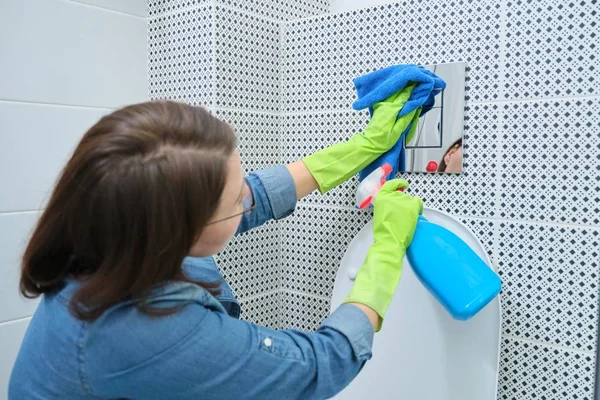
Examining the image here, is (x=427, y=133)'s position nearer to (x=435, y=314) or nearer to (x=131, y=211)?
(x=435, y=314)

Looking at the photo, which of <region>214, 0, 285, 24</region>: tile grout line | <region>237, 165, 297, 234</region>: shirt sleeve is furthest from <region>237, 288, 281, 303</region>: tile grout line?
<region>214, 0, 285, 24</region>: tile grout line

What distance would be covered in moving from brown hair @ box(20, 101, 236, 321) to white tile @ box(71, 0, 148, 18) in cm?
63

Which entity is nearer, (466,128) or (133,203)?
(133,203)

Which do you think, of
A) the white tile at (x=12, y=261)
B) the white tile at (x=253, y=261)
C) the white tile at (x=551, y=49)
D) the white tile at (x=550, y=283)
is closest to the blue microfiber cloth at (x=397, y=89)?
the white tile at (x=551, y=49)

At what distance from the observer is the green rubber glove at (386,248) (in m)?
0.76

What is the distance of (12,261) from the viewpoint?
1031mm

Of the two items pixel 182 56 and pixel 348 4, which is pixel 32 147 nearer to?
pixel 182 56

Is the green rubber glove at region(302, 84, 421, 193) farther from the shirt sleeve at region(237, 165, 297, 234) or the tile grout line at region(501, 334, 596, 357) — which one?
the tile grout line at region(501, 334, 596, 357)

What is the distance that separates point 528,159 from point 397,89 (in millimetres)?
258

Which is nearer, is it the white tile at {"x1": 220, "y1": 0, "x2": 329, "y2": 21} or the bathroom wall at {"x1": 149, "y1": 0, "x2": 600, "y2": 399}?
the bathroom wall at {"x1": 149, "y1": 0, "x2": 600, "y2": 399}

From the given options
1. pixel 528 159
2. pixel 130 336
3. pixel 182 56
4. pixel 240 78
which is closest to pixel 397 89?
pixel 528 159

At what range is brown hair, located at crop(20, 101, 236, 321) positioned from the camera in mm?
562

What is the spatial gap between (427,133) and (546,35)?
0.86 ft

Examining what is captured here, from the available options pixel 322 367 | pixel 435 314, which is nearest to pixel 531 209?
pixel 435 314
